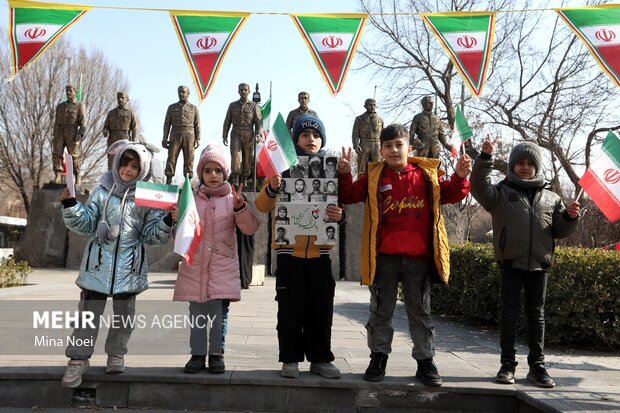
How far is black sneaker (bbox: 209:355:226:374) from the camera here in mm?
3729

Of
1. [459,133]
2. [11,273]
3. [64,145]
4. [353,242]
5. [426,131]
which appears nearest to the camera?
[459,133]

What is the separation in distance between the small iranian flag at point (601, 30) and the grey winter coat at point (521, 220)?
187cm

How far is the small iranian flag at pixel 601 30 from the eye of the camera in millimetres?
5184

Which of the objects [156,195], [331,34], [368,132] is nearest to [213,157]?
[156,195]

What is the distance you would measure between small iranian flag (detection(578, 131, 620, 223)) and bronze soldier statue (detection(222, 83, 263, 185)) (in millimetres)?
10410

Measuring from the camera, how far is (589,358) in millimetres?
5109

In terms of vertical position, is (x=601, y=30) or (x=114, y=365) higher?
(x=601, y=30)

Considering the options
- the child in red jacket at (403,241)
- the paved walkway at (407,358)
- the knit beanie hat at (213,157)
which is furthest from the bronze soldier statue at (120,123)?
the child in red jacket at (403,241)

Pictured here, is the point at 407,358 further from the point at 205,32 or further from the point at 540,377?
the point at 205,32

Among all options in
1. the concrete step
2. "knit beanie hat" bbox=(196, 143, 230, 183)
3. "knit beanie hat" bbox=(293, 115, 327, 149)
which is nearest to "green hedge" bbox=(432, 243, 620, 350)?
the concrete step

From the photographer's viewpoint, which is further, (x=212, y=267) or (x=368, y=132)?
(x=368, y=132)

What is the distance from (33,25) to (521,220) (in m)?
5.02

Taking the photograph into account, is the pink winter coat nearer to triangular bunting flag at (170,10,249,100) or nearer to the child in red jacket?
the child in red jacket

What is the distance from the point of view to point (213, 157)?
13.0 feet
